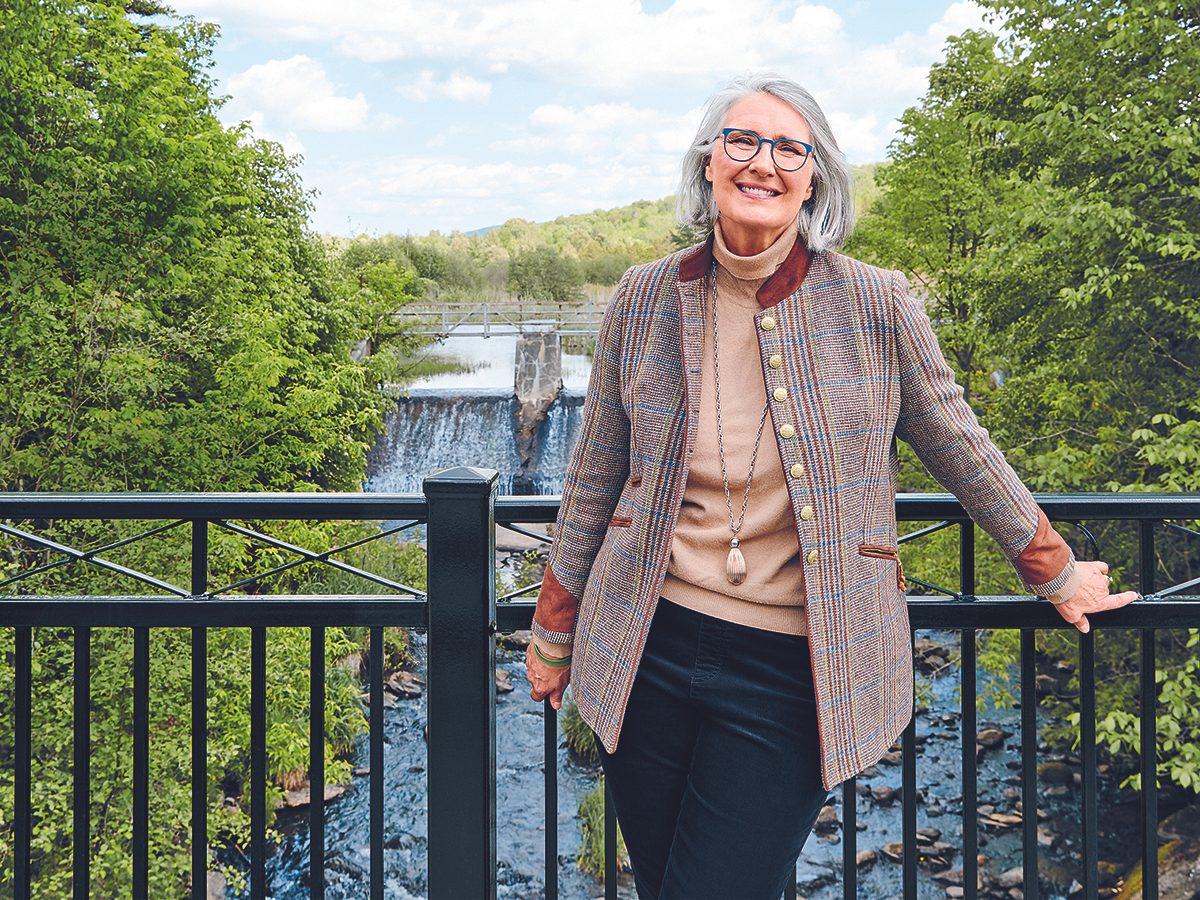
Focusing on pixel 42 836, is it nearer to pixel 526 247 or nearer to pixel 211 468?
pixel 211 468

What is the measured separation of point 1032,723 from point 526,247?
825 inches

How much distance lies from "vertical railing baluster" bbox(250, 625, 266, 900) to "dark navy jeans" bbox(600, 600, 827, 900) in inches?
30.8

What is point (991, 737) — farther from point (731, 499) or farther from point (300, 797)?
point (731, 499)

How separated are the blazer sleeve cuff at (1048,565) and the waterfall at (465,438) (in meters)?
14.7

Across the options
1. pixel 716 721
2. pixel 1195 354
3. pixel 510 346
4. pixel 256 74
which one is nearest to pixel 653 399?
pixel 716 721

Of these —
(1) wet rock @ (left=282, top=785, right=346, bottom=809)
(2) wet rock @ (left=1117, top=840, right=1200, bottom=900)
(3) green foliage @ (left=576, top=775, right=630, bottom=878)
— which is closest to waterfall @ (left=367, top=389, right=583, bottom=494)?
(1) wet rock @ (left=282, top=785, right=346, bottom=809)

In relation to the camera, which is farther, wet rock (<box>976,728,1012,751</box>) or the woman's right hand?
wet rock (<box>976,728,1012,751</box>)


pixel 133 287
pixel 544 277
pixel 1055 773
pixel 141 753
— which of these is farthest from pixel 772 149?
pixel 544 277

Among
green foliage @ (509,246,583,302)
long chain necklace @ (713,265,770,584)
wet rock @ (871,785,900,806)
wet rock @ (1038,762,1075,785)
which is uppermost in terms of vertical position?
green foliage @ (509,246,583,302)

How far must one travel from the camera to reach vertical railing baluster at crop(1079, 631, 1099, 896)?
1742 millimetres

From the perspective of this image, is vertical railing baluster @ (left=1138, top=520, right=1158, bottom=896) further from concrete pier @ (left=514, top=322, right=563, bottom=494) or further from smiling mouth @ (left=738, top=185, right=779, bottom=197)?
concrete pier @ (left=514, top=322, right=563, bottom=494)

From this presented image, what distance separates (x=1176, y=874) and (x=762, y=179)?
8.12 metres

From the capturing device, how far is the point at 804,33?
2595 cm

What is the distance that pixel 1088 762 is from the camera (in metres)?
1.77
